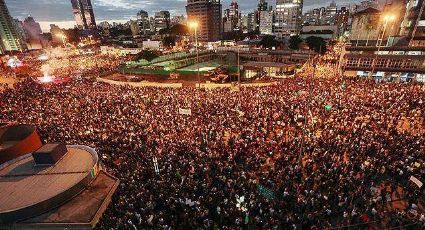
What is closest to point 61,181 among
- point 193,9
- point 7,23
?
point 193,9

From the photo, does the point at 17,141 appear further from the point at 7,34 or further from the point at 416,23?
the point at 7,34

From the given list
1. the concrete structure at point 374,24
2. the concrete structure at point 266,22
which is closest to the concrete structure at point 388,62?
the concrete structure at point 374,24

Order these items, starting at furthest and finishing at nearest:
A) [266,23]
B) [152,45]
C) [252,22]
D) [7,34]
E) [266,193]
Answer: [252,22], [266,23], [7,34], [152,45], [266,193]

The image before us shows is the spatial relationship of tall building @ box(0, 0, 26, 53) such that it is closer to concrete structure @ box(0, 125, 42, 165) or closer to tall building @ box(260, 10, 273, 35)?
tall building @ box(260, 10, 273, 35)

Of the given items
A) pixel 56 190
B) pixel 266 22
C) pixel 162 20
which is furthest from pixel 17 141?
pixel 162 20

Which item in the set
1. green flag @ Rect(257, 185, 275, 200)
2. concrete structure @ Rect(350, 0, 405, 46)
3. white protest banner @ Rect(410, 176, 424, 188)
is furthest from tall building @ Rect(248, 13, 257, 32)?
green flag @ Rect(257, 185, 275, 200)
